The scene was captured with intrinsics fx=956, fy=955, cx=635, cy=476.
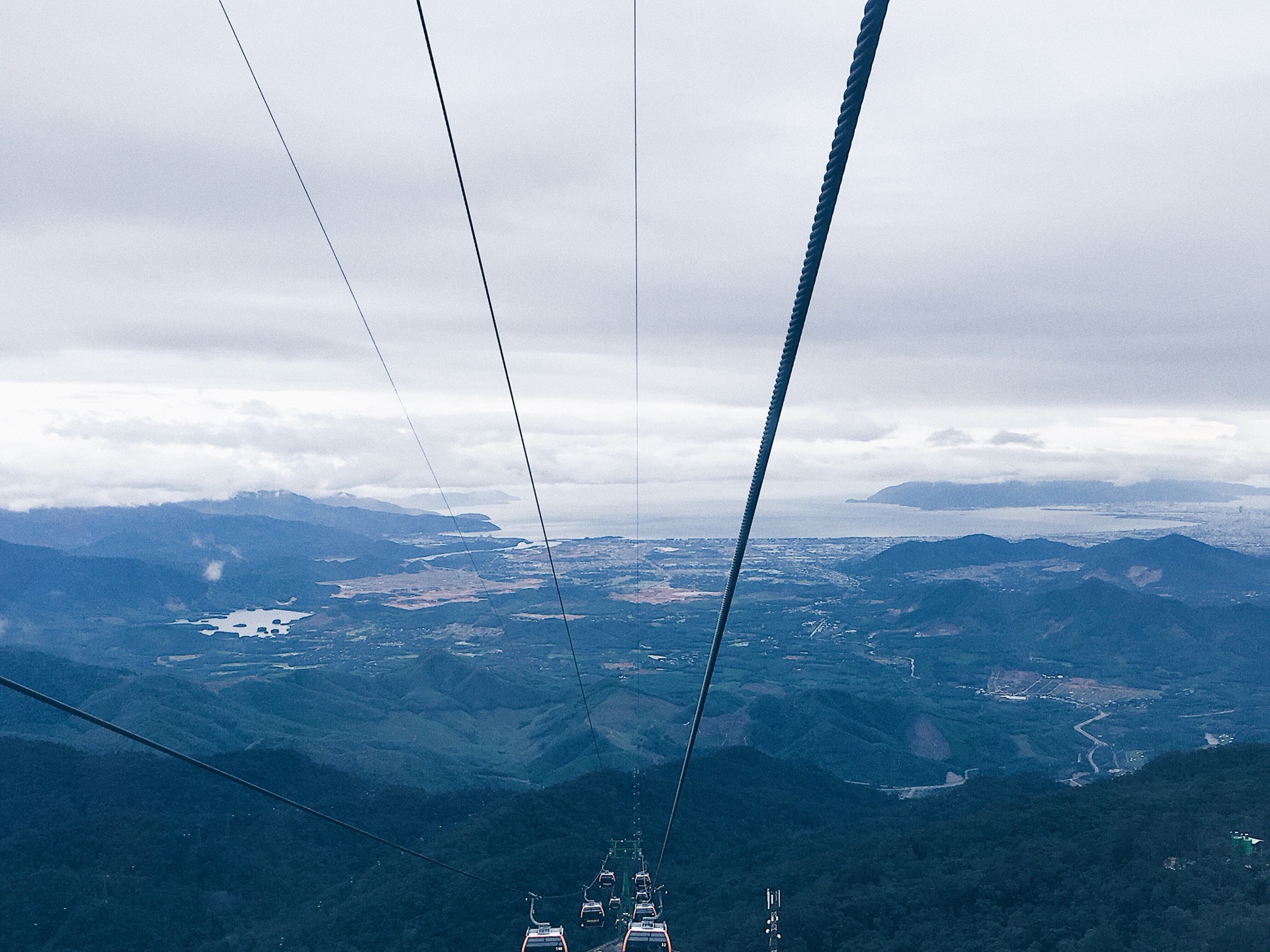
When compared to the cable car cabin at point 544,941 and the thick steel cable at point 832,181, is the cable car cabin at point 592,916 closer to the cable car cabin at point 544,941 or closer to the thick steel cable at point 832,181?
A: the cable car cabin at point 544,941

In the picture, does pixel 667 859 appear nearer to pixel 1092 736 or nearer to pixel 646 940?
pixel 646 940

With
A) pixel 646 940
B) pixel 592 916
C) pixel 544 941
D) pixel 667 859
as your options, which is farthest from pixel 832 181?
pixel 667 859

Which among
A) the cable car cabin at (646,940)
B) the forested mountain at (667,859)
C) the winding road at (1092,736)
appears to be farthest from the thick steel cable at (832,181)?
the winding road at (1092,736)

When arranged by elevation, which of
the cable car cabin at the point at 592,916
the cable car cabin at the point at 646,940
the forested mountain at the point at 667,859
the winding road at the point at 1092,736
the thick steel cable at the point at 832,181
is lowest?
the winding road at the point at 1092,736

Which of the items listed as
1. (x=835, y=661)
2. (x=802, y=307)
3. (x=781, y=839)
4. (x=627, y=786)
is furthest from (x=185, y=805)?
(x=835, y=661)

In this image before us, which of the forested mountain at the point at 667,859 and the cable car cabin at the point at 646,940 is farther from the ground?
the cable car cabin at the point at 646,940

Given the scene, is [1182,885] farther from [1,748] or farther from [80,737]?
[80,737]
